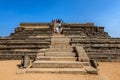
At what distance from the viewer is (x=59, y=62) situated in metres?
11.9

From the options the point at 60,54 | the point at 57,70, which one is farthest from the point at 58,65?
the point at 60,54

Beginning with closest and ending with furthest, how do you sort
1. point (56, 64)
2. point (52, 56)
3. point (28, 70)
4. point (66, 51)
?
point (28, 70) → point (56, 64) → point (52, 56) → point (66, 51)

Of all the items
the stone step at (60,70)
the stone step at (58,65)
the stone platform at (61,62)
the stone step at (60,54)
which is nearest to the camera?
the stone step at (60,70)

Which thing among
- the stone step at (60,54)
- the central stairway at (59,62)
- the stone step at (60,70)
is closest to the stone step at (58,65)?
the central stairway at (59,62)

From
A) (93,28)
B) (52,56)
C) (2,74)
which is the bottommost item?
(2,74)

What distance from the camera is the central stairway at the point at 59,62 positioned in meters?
10.8

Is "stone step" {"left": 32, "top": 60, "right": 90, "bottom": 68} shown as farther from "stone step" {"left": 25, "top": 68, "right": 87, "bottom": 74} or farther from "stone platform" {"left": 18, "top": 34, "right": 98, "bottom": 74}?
"stone step" {"left": 25, "top": 68, "right": 87, "bottom": 74}

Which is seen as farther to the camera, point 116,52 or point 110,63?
point 116,52

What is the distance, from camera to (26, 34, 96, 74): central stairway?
10.8 meters

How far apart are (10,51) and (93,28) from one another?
43.0 feet

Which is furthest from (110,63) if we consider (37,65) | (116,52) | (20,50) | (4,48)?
(4,48)

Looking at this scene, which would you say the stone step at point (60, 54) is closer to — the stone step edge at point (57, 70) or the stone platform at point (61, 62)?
the stone platform at point (61, 62)

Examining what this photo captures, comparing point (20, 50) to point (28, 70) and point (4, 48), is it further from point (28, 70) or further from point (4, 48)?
point (28, 70)

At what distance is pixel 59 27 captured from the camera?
85.0 ft
